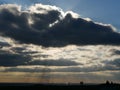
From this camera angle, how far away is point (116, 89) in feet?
493

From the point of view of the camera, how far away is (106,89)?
14825 centimetres

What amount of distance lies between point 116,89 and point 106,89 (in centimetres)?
532
